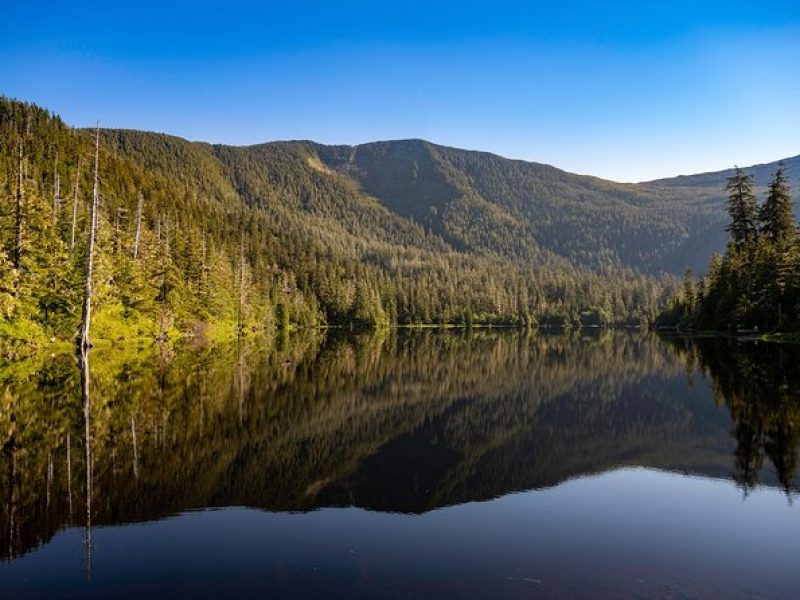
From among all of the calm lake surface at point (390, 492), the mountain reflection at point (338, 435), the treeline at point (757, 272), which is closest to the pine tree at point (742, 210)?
the treeline at point (757, 272)

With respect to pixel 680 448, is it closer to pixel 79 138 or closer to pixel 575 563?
pixel 575 563

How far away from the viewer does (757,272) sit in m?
69.8

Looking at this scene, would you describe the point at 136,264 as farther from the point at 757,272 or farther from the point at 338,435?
the point at 757,272

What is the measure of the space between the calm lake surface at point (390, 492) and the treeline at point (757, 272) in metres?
38.2

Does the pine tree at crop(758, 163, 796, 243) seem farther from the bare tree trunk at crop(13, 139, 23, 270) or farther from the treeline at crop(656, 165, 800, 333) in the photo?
the bare tree trunk at crop(13, 139, 23, 270)

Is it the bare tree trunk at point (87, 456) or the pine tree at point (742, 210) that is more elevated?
the pine tree at point (742, 210)

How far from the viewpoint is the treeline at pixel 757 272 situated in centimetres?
6538

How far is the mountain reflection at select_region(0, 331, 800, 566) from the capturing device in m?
14.8

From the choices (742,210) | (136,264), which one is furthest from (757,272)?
(136,264)

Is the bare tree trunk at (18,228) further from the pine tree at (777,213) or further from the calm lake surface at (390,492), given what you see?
the pine tree at (777,213)

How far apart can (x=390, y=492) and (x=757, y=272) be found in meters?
67.2

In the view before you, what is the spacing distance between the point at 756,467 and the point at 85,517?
16.4m

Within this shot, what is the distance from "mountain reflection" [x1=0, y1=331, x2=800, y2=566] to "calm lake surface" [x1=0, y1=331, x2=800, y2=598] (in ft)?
0.36

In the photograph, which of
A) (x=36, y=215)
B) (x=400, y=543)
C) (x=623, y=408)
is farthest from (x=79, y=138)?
(x=400, y=543)
